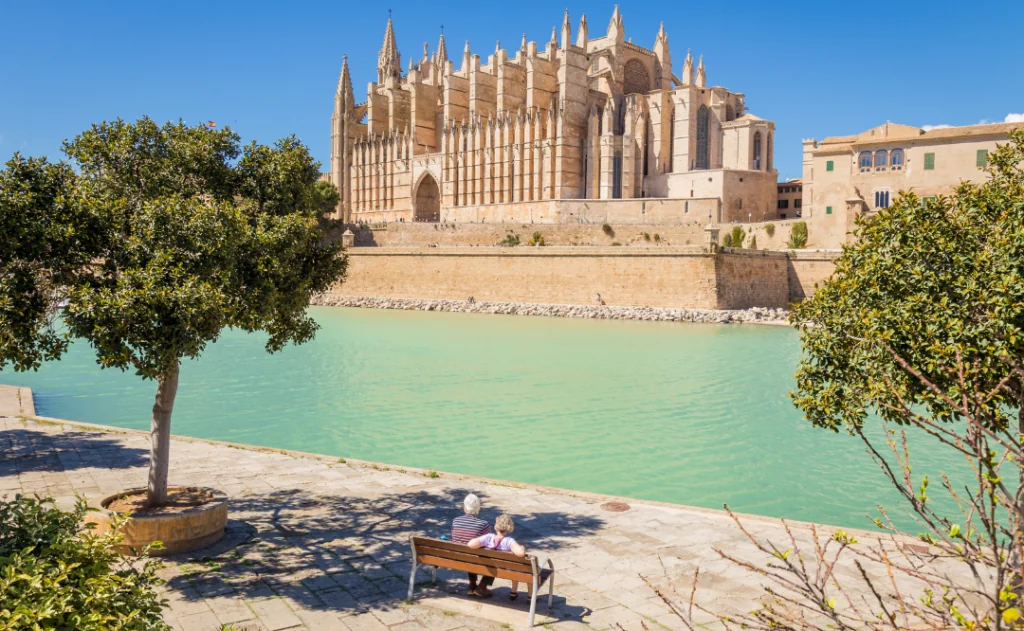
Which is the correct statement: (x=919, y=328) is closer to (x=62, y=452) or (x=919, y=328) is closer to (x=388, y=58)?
(x=62, y=452)

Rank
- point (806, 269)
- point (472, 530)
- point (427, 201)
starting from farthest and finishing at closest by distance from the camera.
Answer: point (427, 201)
point (806, 269)
point (472, 530)

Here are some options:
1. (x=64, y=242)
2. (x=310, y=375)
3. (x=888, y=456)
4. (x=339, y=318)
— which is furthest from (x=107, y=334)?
(x=339, y=318)

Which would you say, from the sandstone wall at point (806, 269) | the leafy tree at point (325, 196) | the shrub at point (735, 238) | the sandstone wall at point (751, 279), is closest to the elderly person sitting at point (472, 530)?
the leafy tree at point (325, 196)

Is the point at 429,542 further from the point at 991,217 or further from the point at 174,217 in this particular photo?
the point at 991,217

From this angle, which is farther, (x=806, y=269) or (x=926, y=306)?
(x=806, y=269)

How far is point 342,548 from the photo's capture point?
601cm

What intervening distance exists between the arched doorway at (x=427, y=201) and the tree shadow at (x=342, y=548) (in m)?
50.5

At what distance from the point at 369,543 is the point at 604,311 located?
29.2 metres

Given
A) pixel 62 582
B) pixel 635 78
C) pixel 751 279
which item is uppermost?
pixel 635 78

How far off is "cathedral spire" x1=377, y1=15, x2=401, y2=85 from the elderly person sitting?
63.6 metres

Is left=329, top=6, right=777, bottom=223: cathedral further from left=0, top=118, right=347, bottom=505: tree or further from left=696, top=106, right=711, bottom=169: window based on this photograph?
left=0, top=118, right=347, bottom=505: tree

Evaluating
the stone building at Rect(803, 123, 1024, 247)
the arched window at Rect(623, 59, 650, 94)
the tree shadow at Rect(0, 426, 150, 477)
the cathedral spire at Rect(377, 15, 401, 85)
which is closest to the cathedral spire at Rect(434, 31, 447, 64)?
the cathedral spire at Rect(377, 15, 401, 85)

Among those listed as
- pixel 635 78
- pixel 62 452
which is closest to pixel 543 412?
pixel 62 452

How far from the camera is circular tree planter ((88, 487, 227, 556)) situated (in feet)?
18.1
